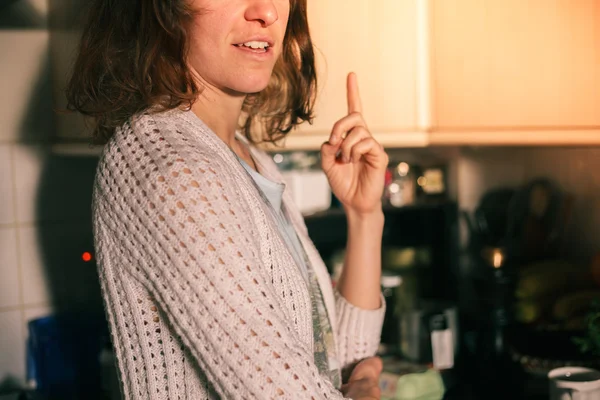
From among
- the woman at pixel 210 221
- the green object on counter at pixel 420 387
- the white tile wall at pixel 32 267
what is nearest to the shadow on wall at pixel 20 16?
the white tile wall at pixel 32 267

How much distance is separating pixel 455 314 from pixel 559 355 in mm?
333

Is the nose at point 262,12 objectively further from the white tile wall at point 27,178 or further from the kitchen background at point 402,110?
the white tile wall at point 27,178

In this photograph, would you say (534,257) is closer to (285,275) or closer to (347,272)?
(347,272)

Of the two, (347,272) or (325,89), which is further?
(325,89)

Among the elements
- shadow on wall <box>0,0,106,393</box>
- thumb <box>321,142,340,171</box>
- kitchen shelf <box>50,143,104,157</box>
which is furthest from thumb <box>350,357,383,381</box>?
shadow on wall <box>0,0,106,393</box>

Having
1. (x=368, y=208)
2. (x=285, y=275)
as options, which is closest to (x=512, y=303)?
(x=368, y=208)

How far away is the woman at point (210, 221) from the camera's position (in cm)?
66

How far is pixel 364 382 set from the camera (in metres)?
0.97

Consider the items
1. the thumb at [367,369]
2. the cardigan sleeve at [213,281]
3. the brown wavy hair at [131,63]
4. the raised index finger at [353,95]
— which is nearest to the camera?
the cardigan sleeve at [213,281]

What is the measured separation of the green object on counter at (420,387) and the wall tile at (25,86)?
1035 millimetres

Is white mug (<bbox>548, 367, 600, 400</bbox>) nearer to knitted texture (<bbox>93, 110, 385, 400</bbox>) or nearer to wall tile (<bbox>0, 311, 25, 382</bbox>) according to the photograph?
knitted texture (<bbox>93, 110, 385, 400</bbox>)

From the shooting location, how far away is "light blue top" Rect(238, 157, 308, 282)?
917 mm

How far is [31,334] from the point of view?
1.58m

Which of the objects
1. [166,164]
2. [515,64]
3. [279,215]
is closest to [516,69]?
[515,64]
